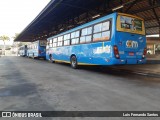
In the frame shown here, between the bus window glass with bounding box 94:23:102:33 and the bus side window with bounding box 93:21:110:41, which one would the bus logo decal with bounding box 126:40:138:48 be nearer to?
the bus side window with bounding box 93:21:110:41

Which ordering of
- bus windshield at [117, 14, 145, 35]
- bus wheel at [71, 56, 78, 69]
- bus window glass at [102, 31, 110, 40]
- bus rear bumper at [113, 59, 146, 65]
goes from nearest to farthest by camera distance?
bus rear bumper at [113, 59, 146, 65]
bus windshield at [117, 14, 145, 35]
bus window glass at [102, 31, 110, 40]
bus wheel at [71, 56, 78, 69]

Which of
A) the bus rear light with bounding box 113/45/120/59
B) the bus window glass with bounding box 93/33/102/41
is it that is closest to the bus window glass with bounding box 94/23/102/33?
the bus window glass with bounding box 93/33/102/41

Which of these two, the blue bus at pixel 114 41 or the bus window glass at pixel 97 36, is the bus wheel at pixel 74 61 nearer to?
the blue bus at pixel 114 41

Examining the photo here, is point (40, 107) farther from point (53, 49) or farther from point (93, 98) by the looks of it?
point (53, 49)

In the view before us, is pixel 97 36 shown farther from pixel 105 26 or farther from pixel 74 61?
pixel 74 61

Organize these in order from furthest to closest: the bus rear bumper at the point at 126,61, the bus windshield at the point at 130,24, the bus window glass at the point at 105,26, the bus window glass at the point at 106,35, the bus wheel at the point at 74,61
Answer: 1. the bus wheel at the point at 74,61
2. the bus window glass at the point at 105,26
3. the bus window glass at the point at 106,35
4. the bus windshield at the point at 130,24
5. the bus rear bumper at the point at 126,61

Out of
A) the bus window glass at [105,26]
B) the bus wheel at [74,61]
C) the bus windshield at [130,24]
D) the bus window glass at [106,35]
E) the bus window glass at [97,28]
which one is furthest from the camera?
the bus wheel at [74,61]

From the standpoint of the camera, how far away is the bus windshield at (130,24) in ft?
29.6

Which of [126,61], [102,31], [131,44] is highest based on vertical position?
[102,31]

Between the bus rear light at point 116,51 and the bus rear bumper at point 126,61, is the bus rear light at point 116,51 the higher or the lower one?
the higher one

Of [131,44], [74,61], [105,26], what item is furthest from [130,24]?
[74,61]

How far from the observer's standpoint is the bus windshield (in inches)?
355

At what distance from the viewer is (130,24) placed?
946 centimetres

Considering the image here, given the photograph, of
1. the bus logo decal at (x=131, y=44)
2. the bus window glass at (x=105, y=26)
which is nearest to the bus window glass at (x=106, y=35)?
the bus window glass at (x=105, y=26)
